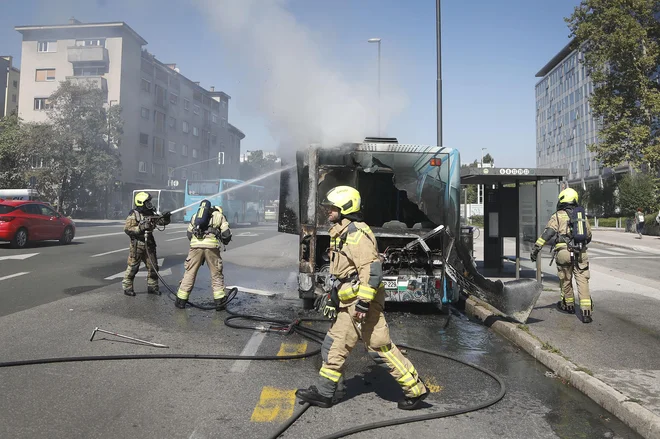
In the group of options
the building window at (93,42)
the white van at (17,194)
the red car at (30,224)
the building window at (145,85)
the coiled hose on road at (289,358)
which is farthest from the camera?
the building window at (145,85)

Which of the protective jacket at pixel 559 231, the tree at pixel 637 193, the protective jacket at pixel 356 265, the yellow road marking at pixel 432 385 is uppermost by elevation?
the tree at pixel 637 193

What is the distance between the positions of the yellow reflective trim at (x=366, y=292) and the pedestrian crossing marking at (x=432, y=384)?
113 centimetres

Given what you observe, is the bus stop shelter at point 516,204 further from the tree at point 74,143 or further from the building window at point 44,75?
the building window at point 44,75

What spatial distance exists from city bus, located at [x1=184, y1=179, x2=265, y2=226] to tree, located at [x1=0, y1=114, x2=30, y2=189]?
1034 centimetres

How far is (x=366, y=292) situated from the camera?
11.9 ft

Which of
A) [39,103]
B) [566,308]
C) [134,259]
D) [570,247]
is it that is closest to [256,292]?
[134,259]

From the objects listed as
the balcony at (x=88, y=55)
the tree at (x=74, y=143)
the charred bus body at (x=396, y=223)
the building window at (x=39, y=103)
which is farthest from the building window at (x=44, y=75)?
the charred bus body at (x=396, y=223)

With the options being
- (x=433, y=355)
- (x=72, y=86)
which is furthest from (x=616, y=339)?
(x=72, y=86)

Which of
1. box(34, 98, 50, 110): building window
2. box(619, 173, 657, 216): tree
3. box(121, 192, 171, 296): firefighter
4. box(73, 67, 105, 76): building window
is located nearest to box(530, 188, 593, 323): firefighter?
box(121, 192, 171, 296): firefighter

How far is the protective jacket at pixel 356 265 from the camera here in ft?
12.0

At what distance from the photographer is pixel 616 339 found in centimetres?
580

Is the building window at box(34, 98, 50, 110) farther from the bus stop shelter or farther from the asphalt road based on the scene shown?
the bus stop shelter

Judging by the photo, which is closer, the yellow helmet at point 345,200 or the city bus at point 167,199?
the yellow helmet at point 345,200

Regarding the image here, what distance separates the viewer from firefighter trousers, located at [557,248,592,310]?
6742 mm
